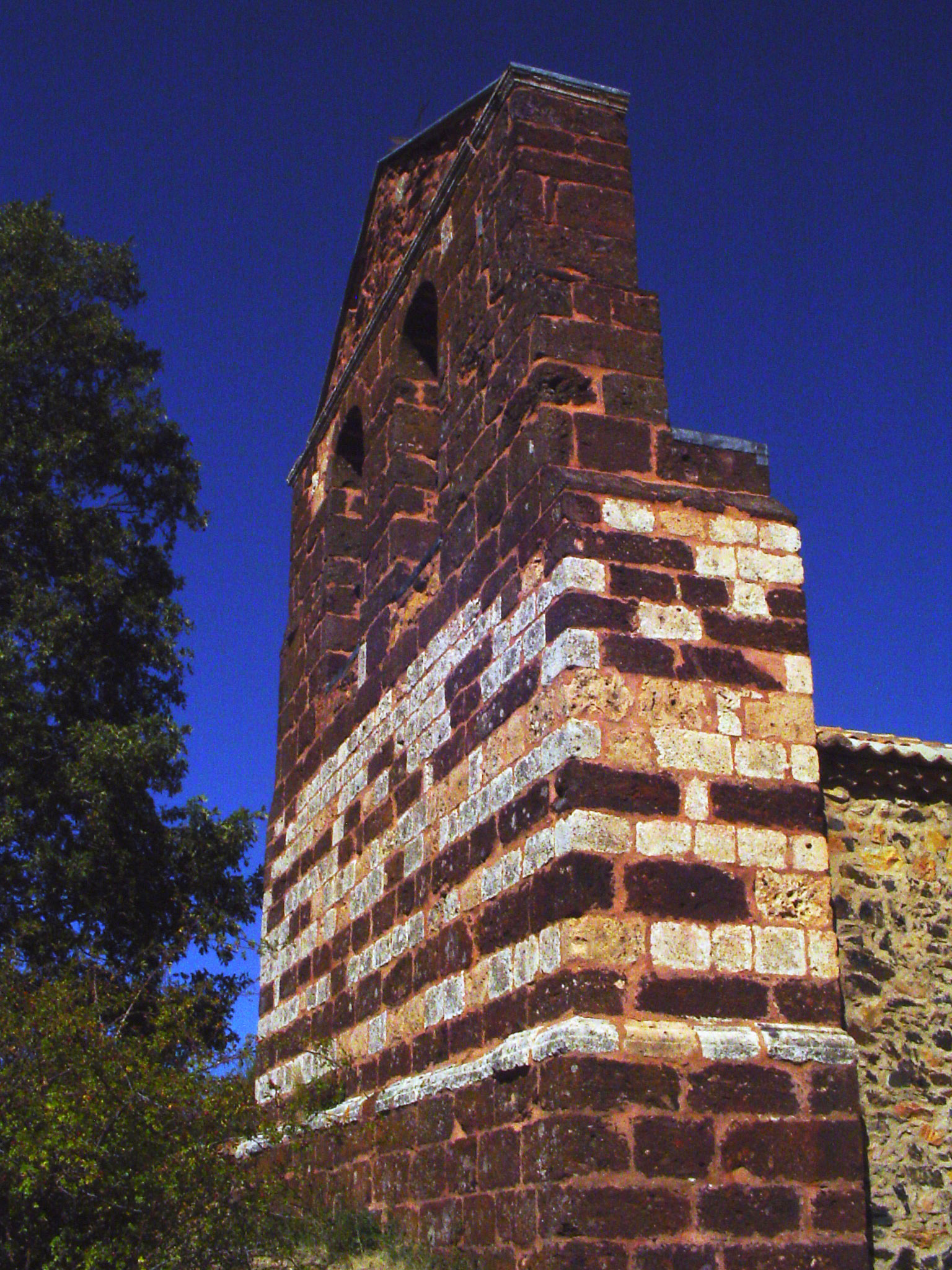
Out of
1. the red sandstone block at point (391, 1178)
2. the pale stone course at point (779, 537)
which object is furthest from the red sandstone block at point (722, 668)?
the red sandstone block at point (391, 1178)

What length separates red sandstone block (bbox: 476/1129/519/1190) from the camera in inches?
211

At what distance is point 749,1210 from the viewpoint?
508 cm

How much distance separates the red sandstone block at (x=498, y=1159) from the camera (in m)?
5.36

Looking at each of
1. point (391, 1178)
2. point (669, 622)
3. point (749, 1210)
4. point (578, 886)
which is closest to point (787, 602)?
point (669, 622)

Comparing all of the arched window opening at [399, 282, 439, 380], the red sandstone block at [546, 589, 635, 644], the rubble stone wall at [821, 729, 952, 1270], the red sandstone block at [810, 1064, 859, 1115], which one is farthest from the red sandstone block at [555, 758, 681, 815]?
the arched window opening at [399, 282, 439, 380]

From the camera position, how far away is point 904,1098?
642 centimetres

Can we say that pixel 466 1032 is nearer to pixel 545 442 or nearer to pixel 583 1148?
pixel 583 1148

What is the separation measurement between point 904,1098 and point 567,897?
2.26m

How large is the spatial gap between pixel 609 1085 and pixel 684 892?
0.81 meters

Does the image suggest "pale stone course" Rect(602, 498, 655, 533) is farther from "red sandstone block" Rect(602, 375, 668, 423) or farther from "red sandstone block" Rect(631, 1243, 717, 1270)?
"red sandstone block" Rect(631, 1243, 717, 1270)

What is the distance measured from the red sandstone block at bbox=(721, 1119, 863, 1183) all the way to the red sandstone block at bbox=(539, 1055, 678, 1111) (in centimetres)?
31

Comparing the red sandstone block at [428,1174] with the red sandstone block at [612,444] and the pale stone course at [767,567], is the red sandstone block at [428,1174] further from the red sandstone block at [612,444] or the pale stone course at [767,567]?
the red sandstone block at [612,444]

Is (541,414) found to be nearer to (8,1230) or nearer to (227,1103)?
(227,1103)

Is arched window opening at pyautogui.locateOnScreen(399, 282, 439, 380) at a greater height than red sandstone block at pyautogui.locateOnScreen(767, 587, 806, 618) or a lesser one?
greater
